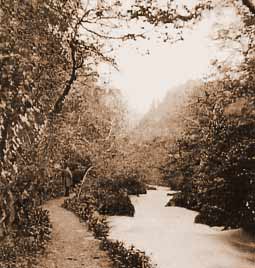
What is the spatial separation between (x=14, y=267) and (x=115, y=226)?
34.1 ft

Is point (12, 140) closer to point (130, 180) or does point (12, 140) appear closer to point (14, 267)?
point (14, 267)

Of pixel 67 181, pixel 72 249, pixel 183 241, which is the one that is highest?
pixel 67 181

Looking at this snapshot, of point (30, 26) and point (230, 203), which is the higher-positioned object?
point (30, 26)

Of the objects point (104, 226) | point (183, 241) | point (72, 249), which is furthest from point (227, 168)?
point (72, 249)

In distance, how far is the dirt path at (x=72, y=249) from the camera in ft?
35.6

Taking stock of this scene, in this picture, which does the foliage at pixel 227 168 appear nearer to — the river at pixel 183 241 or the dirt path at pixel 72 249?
the river at pixel 183 241

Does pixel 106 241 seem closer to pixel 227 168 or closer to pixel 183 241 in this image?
pixel 183 241

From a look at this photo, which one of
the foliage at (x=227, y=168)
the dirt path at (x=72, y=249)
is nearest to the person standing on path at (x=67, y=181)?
the dirt path at (x=72, y=249)

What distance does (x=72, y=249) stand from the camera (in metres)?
12.5

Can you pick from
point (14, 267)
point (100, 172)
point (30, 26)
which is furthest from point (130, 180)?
point (30, 26)

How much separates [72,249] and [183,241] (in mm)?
5705

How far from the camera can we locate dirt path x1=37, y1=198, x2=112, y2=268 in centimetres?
1084

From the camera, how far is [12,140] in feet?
12.7

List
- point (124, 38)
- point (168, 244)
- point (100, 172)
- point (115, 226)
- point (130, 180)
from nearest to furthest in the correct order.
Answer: point (124, 38) → point (168, 244) → point (115, 226) → point (100, 172) → point (130, 180)
